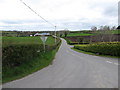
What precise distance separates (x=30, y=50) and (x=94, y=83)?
6.10 m

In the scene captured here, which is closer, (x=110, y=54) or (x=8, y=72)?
(x=8, y=72)

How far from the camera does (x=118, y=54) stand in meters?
13.5

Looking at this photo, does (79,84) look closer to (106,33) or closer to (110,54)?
(110,54)

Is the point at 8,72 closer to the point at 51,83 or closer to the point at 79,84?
the point at 51,83

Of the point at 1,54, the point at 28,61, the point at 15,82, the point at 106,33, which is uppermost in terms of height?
the point at 106,33

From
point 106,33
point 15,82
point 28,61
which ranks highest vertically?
point 106,33

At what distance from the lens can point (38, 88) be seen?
16.9ft

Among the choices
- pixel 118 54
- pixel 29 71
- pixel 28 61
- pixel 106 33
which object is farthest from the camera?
pixel 106 33

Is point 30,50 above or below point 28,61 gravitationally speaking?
above

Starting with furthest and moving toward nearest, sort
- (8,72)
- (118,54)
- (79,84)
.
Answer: (118,54) < (8,72) < (79,84)

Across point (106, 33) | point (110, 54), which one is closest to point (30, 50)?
point (110, 54)

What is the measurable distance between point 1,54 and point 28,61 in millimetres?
2391

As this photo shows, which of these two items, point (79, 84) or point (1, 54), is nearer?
point (79, 84)

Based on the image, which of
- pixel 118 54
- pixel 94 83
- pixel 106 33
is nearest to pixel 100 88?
pixel 94 83
